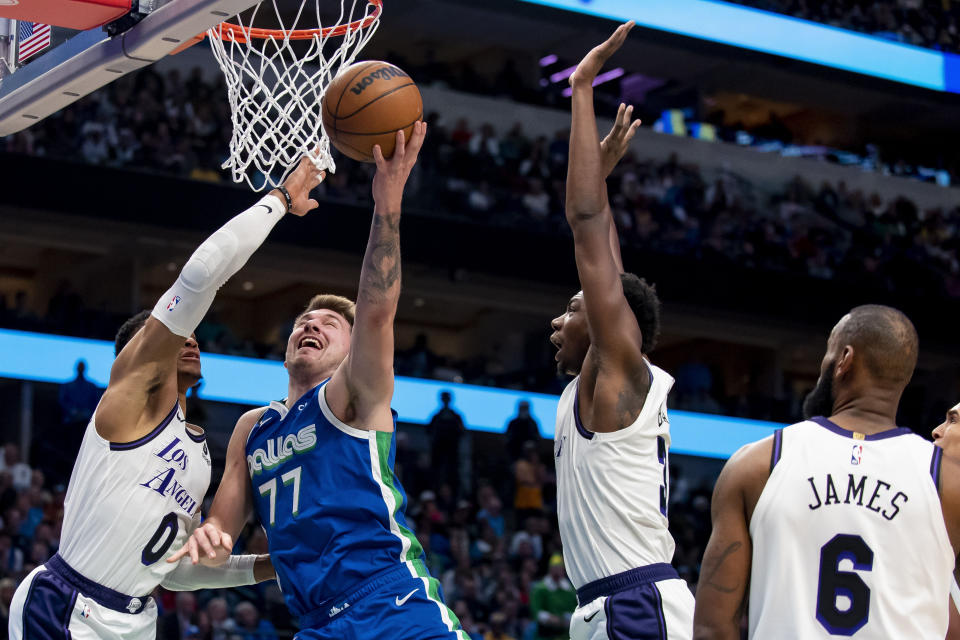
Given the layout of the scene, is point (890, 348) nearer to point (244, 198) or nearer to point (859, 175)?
point (244, 198)

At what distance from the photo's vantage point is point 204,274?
411 centimetres

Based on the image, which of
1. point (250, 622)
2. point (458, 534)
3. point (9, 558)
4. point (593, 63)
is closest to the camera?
point (593, 63)

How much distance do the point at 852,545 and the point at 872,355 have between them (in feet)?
1.67

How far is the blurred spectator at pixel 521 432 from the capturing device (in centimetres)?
1504

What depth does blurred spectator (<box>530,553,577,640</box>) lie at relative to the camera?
38.1 feet

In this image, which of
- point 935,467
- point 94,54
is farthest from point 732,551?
point 94,54

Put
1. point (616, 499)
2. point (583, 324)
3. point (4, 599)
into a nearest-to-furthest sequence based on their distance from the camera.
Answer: point (616, 499) < point (583, 324) < point (4, 599)

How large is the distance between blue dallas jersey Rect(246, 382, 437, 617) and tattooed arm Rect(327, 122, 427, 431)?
55 mm

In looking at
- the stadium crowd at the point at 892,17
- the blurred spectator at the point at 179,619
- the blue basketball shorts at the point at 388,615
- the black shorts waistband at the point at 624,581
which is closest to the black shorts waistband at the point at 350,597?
the blue basketball shorts at the point at 388,615

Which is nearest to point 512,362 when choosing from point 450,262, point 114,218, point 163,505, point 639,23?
point 450,262

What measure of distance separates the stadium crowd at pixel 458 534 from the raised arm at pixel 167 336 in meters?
5.22

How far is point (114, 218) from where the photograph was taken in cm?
1514

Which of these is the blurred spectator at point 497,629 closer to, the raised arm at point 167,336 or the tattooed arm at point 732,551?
the raised arm at point 167,336

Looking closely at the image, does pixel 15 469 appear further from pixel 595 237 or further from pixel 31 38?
pixel 595 237
